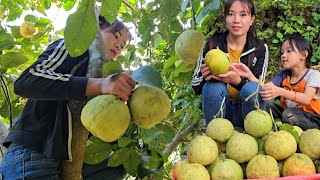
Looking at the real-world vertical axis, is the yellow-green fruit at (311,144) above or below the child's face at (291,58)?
above

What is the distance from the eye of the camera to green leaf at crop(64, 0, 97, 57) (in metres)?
1.14

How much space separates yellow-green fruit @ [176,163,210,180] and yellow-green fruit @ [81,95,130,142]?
0.85 feet

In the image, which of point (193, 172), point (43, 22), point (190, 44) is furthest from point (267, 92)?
point (43, 22)

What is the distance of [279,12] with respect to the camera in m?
4.21

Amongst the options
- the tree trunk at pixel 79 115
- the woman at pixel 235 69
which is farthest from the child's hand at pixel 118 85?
the woman at pixel 235 69

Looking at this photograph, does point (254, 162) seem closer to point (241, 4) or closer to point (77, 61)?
point (77, 61)

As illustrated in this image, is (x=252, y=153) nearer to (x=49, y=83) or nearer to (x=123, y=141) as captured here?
(x=123, y=141)

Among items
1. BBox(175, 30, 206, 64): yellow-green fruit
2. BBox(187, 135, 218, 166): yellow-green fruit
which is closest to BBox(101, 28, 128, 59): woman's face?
BBox(175, 30, 206, 64): yellow-green fruit

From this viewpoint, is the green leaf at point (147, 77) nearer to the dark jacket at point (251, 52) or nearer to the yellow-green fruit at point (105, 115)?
the yellow-green fruit at point (105, 115)

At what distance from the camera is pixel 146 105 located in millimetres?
1406

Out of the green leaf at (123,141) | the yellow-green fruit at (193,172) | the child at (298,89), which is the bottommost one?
the child at (298,89)

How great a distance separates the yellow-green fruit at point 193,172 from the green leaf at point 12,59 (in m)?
0.97

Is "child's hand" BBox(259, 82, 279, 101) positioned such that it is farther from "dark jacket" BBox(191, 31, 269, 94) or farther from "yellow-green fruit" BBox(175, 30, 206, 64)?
"yellow-green fruit" BBox(175, 30, 206, 64)

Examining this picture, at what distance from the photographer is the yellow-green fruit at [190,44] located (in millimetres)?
1808
